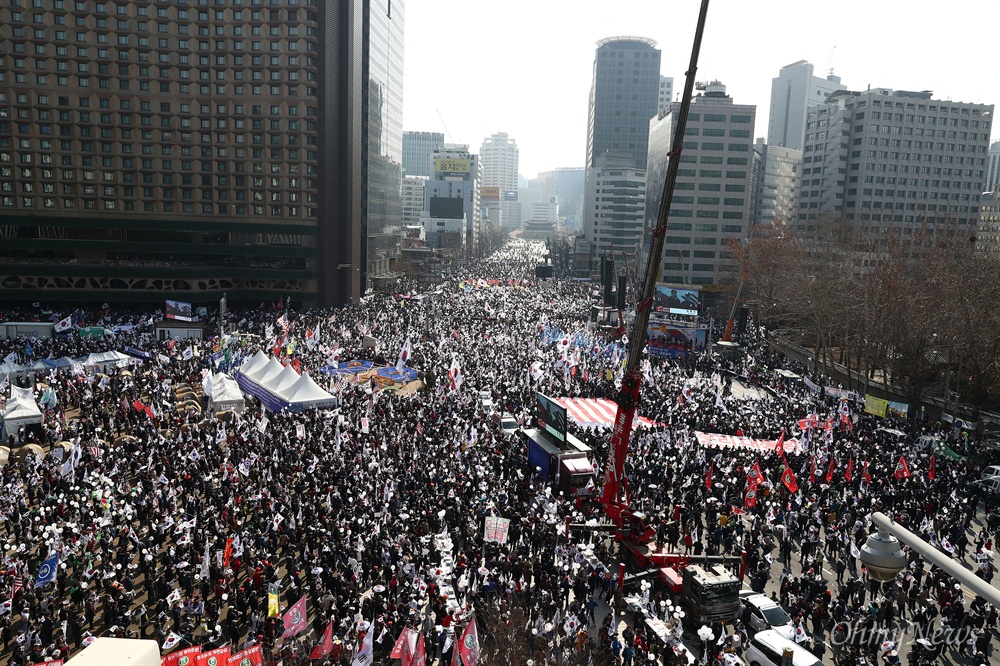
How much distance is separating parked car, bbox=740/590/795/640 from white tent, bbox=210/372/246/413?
23909 mm

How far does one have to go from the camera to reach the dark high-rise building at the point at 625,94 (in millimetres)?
193000

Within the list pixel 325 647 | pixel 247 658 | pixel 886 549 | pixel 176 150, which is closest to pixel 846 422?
pixel 325 647

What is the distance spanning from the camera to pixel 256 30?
67500mm

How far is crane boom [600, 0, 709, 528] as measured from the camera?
18750mm

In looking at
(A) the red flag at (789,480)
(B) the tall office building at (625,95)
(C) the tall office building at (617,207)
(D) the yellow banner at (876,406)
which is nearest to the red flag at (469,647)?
(A) the red flag at (789,480)

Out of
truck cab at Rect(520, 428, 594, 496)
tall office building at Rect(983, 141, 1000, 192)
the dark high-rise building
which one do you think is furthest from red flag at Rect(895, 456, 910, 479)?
tall office building at Rect(983, 141, 1000, 192)

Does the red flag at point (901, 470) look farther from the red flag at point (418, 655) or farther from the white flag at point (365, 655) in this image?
the white flag at point (365, 655)

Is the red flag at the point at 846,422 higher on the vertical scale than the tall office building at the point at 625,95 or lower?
lower

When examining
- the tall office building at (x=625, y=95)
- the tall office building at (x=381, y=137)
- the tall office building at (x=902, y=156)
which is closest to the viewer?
the tall office building at (x=381, y=137)

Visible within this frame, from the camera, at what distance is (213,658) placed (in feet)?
40.3

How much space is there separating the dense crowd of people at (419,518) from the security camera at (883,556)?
948 centimetres

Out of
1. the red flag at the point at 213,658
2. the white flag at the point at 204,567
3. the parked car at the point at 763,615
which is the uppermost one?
the red flag at the point at 213,658

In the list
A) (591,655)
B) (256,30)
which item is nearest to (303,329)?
(256,30)

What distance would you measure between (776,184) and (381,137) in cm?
8229
